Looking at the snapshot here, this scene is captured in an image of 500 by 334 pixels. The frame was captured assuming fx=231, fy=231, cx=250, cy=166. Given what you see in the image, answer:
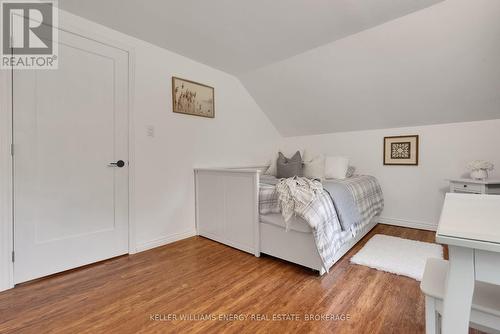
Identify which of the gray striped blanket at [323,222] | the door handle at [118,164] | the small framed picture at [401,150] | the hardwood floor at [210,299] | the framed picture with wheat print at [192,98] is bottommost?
the hardwood floor at [210,299]

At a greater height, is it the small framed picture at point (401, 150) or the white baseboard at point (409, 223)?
the small framed picture at point (401, 150)

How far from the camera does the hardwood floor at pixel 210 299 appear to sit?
1.32 meters

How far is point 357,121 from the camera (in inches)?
133

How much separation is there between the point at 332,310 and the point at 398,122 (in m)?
2.71

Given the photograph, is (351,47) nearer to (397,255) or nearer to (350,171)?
(350,171)

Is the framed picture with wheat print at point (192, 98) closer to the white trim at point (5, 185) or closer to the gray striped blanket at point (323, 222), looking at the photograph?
the white trim at point (5, 185)

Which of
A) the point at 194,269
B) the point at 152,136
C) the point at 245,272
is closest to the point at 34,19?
the point at 152,136

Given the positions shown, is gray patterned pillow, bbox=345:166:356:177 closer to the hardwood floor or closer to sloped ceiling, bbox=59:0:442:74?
the hardwood floor

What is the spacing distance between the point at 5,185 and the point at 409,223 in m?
4.28

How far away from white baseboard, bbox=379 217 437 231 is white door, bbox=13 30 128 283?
337 centimetres

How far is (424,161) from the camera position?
3.05 metres

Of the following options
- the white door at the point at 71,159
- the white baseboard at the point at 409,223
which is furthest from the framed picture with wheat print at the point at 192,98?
the white baseboard at the point at 409,223

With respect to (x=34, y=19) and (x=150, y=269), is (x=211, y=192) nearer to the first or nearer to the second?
(x=150, y=269)

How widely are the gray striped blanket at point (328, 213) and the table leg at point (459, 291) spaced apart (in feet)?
3.50
